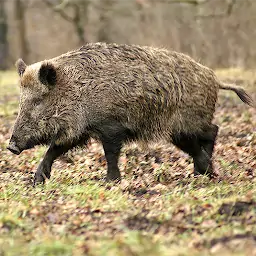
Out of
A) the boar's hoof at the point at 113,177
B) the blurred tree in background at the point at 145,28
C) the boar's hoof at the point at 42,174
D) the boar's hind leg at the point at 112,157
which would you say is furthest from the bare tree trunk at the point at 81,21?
the boar's hoof at the point at 113,177

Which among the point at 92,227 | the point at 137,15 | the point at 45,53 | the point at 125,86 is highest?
the point at 125,86

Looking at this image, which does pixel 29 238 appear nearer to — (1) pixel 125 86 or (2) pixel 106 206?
(2) pixel 106 206

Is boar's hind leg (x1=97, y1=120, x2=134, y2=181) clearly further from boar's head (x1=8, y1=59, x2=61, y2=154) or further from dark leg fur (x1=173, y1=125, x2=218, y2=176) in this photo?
dark leg fur (x1=173, y1=125, x2=218, y2=176)

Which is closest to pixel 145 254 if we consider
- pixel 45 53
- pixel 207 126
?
pixel 207 126

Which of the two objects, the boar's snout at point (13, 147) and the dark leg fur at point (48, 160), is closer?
the boar's snout at point (13, 147)

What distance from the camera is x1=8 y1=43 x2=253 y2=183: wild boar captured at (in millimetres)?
6992

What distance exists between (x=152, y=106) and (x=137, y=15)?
2005cm

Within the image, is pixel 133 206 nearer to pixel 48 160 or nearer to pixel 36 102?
pixel 48 160

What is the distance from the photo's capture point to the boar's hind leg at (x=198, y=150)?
772 centimetres

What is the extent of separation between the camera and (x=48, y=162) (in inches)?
282

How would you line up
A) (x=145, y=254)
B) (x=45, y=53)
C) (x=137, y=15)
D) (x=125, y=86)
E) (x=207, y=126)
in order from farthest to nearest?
(x=45, y=53) < (x=137, y=15) < (x=207, y=126) < (x=125, y=86) < (x=145, y=254)

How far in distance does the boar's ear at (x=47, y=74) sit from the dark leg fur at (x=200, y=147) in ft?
5.66

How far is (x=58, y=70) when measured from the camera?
713 centimetres

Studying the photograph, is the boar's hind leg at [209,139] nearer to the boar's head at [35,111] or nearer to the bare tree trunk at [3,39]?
the boar's head at [35,111]
